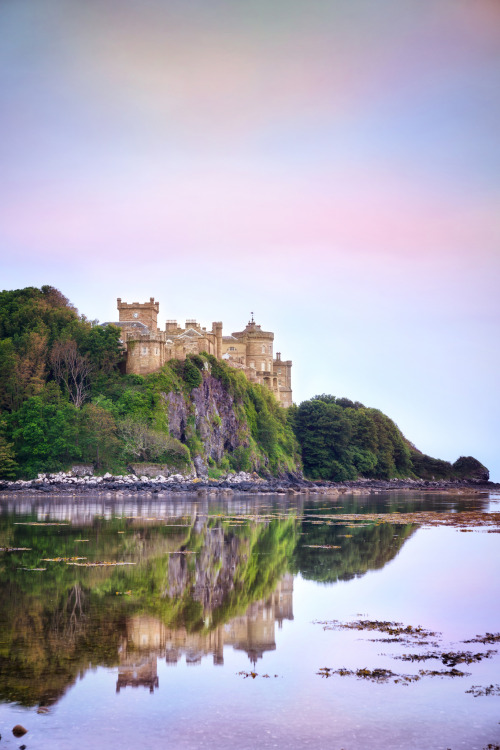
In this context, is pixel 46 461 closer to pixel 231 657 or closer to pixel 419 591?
pixel 419 591

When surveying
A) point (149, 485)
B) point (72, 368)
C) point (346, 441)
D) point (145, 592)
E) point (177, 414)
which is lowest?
point (145, 592)

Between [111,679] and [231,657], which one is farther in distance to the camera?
[231,657]

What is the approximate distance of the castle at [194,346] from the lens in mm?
77938

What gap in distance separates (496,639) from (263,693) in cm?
476

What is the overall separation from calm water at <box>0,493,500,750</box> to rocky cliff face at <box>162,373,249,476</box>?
52.6m

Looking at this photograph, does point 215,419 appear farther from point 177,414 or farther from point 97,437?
point 97,437

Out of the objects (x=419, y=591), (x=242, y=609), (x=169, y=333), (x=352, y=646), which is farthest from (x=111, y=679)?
(x=169, y=333)

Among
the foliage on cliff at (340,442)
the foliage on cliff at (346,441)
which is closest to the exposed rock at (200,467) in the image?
the foliage on cliff at (346,441)

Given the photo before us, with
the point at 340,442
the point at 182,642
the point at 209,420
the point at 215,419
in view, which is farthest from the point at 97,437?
the point at 182,642

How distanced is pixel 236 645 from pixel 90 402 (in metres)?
62.6

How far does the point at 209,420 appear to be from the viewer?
83.0 metres

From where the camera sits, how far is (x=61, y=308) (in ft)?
255

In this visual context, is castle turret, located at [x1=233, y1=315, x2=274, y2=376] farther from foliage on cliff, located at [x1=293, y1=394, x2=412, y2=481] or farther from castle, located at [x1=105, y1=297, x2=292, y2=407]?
foliage on cliff, located at [x1=293, y1=394, x2=412, y2=481]

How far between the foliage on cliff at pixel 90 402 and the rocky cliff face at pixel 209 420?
0.14m
